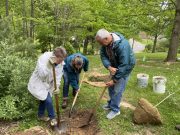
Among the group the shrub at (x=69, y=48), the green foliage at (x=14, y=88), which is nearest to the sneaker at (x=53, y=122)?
the green foliage at (x=14, y=88)

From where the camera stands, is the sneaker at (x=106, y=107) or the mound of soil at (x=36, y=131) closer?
the mound of soil at (x=36, y=131)

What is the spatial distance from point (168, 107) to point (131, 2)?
26.3 feet

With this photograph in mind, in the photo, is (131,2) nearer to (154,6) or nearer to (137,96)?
(154,6)

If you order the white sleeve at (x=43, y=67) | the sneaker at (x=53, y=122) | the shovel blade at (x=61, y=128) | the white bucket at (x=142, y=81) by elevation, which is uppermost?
the white sleeve at (x=43, y=67)

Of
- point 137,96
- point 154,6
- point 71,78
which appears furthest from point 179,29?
point 71,78

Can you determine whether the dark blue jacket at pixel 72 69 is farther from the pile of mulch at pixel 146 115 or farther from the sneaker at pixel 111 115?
the pile of mulch at pixel 146 115

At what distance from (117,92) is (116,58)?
2.38 feet

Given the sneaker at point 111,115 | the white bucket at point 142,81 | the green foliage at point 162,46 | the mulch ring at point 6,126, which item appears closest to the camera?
the mulch ring at point 6,126

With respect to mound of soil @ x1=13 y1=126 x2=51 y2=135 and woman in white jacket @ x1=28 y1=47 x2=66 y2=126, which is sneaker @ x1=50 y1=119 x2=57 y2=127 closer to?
woman in white jacket @ x1=28 y1=47 x2=66 y2=126

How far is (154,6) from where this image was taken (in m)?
13.5

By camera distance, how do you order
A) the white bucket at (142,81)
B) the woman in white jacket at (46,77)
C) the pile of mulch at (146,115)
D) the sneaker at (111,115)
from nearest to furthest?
the woman in white jacket at (46,77)
the pile of mulch at (146,115)
the sneaker at (111,115)
the white bucket at (142,81)

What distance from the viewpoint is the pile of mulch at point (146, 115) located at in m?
5.62

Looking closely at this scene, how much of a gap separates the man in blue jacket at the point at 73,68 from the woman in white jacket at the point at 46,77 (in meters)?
0.82

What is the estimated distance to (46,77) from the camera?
512 cm
